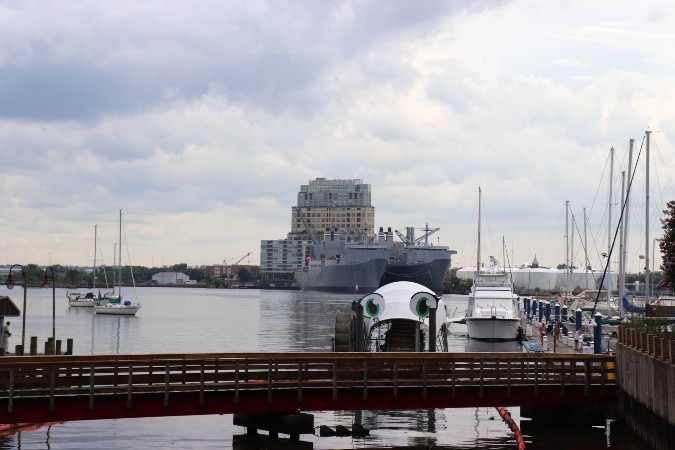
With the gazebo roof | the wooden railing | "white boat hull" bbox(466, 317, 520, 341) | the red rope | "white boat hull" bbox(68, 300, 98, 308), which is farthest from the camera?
"white boat hull" bbox(68, 300, 98, 308)

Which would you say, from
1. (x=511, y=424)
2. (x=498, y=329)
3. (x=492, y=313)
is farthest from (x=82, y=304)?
(x=511, y=424)

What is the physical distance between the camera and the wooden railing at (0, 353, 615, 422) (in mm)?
27672

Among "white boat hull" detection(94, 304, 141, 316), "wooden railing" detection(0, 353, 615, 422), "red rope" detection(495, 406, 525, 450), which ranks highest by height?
"white boat hull" detection(94, 304, 141, 316)

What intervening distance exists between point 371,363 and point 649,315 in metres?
11.0

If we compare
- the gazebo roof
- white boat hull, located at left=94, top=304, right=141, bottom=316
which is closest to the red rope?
the gazebo roof

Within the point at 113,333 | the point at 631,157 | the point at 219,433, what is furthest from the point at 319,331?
the point at 219,433

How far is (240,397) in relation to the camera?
30.1 metres

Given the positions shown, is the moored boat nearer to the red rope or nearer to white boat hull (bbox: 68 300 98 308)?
white boat hull (bbox: 68 300 98 308)

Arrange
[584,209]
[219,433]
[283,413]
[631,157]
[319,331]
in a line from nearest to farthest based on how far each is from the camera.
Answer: [283,413]
[219,433]
[631,157]
[319,331]
[584,209]

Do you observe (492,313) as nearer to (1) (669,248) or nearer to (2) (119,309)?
(1) (669,248)

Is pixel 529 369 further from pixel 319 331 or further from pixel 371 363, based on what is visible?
pixel 319 331

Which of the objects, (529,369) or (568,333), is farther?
(568,333)

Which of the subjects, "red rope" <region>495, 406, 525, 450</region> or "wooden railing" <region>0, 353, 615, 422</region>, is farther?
"red rope" <region>495, 406, 525, 450</region>

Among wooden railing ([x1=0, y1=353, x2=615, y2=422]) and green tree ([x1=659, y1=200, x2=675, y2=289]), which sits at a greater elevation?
green tree ([x1=659, y1=200, x2=675, y2=289])
